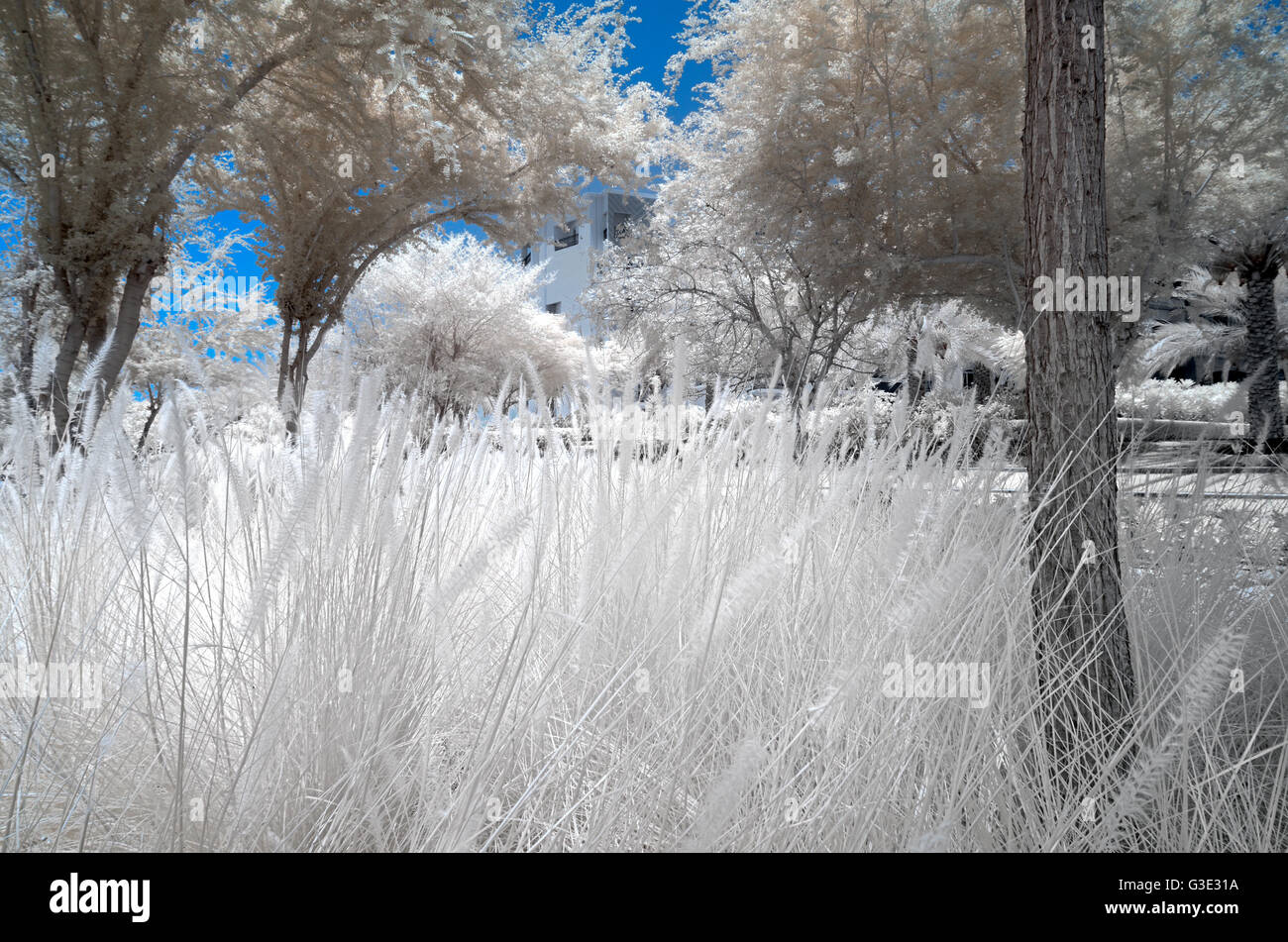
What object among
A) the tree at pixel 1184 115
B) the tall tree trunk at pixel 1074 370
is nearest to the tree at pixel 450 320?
the tree at pixel 1184 115

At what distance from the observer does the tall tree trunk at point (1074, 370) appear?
6.52ft

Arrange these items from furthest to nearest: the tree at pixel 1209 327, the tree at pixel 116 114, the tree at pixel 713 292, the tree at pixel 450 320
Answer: the tree at pixel 450 320 < the tree at pixel 1209 327 < the tree at pixel 713 292 < the tree at pixel 116 114

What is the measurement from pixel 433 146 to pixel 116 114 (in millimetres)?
4591

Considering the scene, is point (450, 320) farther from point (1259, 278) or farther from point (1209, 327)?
point (1209, 327)

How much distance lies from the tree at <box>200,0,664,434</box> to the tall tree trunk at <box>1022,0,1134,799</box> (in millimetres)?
8792

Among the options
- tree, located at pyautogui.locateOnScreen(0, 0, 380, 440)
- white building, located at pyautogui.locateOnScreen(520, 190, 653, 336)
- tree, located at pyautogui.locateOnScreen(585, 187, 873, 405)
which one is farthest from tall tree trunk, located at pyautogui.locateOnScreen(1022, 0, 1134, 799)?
white building, located at pyautogui.locateOnScreen(520, 190, 653, 336)

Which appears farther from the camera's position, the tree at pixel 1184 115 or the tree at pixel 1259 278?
the tree at pixel 1259 278

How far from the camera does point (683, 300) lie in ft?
44.9

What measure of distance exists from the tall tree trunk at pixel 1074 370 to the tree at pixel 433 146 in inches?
346

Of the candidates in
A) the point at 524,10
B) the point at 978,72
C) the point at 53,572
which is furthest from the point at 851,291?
the point at 53,572

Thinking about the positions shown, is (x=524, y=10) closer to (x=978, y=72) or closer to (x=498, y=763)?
(x=978, y=72)

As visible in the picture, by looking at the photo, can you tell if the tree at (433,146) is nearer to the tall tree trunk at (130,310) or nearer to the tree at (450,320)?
the tall tree trunk at (130,310)

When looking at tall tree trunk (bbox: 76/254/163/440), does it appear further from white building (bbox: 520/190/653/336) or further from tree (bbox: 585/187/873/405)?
white building (bbox: 520/190/653/336)
